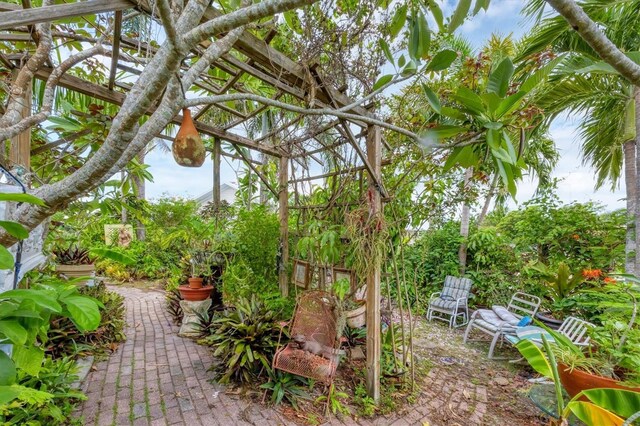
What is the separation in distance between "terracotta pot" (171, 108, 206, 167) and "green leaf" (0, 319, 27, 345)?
98cm

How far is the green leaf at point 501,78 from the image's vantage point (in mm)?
1309

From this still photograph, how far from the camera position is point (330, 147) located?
3.13 m

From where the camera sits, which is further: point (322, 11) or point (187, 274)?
point (187, 274)

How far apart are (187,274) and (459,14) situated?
4675mm

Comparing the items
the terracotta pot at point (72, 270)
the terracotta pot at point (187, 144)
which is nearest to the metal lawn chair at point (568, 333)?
the terracotta pot at point (187, 144)

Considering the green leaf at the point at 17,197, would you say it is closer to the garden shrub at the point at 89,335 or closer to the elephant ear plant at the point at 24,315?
the elephant ear plant at the point at 24,315

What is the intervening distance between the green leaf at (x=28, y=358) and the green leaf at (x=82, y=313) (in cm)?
19

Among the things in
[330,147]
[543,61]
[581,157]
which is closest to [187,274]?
[330,147]

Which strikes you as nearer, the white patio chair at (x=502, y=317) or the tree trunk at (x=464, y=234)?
the white patio chair at (x=502, y=317)

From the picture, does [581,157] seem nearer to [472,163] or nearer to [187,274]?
[472,163]

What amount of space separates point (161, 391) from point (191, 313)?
4.73 ft

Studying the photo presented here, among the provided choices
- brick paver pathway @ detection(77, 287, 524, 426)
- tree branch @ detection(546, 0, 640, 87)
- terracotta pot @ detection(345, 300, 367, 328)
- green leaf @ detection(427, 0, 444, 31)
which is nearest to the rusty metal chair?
terracotta pot @ detection(345, 300, 367, 328)

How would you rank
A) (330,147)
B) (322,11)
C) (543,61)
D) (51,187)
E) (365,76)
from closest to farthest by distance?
(51,187)
(322,11)
(365,76)
(330,147)
(543,61)

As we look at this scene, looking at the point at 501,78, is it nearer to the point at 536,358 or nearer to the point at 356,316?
the point at 536,358
